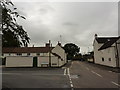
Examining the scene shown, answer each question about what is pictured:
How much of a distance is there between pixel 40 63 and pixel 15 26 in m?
34.2

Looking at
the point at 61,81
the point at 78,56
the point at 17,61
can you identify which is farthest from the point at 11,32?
the point at 78,56

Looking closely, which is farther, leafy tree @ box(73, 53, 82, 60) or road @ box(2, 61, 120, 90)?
leafy tree @ box(73, 53, 82, 60)

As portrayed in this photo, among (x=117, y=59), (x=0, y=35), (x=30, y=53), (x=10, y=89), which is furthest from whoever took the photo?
(x=30, y=53)

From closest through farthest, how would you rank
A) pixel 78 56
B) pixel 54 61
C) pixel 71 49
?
pixel 54 61
pixel 78 56
pixel 71 49

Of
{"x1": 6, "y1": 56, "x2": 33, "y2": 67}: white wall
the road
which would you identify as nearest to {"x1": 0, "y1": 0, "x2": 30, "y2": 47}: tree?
the road

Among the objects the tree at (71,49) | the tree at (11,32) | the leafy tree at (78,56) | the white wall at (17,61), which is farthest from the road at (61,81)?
the tree at (71,49)

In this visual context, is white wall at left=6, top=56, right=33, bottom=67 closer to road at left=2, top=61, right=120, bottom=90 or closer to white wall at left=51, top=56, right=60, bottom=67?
white wall at left=51, top=56, right=60, bottom=67

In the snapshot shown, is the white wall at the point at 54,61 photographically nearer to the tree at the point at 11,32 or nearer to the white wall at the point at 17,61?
the white wall at the point at 17,61

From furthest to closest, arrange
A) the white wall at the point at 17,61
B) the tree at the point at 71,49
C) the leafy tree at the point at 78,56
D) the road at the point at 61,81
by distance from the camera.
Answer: the tree at the point at 71,49, the leafy tree at the point at 78,56, the white wall at the point at 17,61, the road at the point at 61,81

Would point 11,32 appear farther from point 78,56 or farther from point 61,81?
point 78,56

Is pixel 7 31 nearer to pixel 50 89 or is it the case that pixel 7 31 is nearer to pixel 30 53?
pixel 50 89

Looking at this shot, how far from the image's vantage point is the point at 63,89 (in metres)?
11.9

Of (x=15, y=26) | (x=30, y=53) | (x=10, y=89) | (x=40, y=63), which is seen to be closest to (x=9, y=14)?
(x=15, y=26)

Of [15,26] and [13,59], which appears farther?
[13,59]
